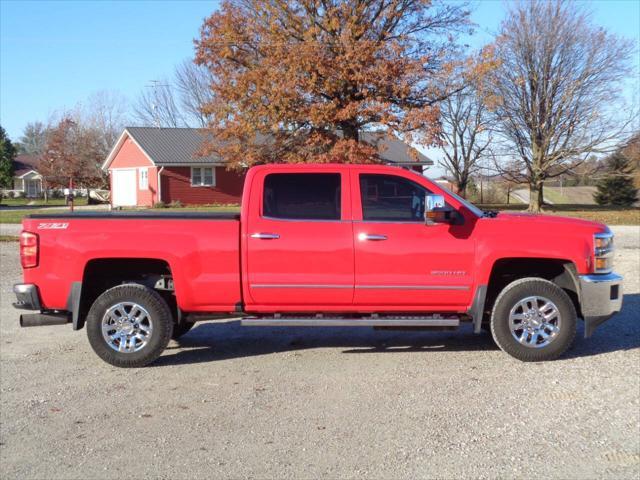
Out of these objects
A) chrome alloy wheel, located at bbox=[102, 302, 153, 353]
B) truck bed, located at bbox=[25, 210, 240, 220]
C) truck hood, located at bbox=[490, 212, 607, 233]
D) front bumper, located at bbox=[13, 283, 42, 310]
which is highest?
truck bed, located at bbox=[25, 210, 240, 220]

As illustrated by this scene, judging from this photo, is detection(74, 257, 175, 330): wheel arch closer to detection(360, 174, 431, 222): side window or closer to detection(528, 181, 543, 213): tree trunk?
detection(360, 174, 431, 222): side window

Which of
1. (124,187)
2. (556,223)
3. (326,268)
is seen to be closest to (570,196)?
(124,187)

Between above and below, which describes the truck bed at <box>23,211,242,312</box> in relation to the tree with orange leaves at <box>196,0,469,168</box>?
below

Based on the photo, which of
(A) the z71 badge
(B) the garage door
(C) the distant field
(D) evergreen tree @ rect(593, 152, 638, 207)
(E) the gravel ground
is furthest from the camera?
(C) the distant field

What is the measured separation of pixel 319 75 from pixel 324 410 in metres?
19.3

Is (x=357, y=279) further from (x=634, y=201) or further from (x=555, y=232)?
(x=634, y=201)

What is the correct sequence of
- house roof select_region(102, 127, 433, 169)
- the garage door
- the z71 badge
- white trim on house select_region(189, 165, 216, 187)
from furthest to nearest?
1. the garage door
2. white trim on house select_region(189, 165, 216, 187)
3. house roof select_region(102, 127, 433, 169)
4. the z71 badge

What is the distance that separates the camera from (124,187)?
1746 inches

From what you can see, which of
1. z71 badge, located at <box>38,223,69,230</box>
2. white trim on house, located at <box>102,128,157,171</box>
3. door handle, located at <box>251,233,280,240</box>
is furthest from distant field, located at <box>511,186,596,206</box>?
z71 badge, located at <box>38,223,69,230</box>

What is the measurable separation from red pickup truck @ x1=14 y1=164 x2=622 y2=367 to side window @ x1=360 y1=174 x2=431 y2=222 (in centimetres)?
2

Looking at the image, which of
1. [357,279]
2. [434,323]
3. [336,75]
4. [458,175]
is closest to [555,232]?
[434,323]

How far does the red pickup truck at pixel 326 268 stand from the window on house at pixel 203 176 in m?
35.7

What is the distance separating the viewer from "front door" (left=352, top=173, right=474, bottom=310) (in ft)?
20.9

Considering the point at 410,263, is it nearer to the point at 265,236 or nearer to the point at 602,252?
the point at 265,236
